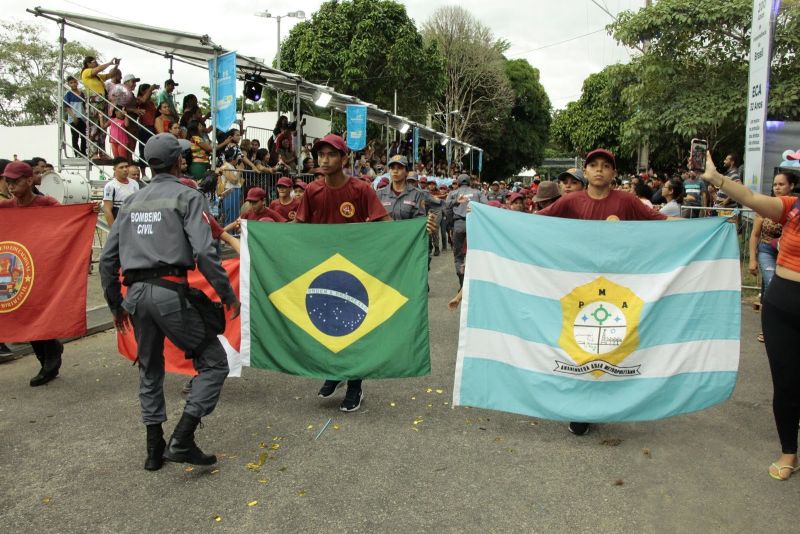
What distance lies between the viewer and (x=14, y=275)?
5766 mm

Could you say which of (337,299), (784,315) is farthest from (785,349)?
(337,299)

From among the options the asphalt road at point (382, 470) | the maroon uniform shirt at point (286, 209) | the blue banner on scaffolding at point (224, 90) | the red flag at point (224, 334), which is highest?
the blue banner on scaffolding at point (224, 90)

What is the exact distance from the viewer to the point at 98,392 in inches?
221

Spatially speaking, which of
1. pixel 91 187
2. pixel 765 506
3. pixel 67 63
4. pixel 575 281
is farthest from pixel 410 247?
pixel 67 63

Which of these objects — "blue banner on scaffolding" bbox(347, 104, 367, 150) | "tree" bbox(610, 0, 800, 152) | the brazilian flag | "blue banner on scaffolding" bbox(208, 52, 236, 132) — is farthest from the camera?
"tree" bbox(610, 0, 800, 152)

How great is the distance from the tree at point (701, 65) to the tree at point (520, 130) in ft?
103

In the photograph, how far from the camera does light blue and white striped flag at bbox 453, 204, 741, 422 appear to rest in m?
4.35

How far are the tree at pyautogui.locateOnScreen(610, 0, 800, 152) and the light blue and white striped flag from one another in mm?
17905

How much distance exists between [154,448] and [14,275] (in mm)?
2756

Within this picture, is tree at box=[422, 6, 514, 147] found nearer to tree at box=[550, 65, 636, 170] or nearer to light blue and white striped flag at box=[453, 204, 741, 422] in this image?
tree at box=[550, 65, 636, 170]

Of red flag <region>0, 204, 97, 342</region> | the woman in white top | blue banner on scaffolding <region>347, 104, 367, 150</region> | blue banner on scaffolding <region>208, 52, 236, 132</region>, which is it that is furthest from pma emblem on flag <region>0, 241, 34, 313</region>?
blue banner on scaffolding <region>347, 104, 367, 150</region>

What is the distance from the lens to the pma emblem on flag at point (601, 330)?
14.3 feet

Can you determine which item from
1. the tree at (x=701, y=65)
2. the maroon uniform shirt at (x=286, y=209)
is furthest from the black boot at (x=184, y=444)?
the tree at (x=701, y=65)

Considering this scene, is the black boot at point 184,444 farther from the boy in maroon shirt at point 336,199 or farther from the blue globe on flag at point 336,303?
the boy in maroon shirt at point 336,199
